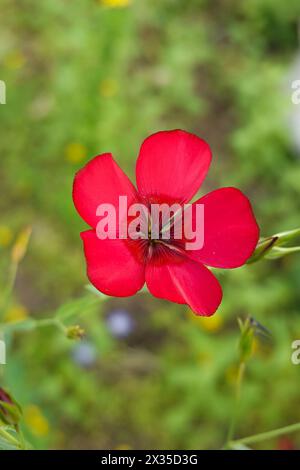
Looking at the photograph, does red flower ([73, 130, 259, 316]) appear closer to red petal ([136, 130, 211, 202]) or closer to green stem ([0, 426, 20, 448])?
red petal ([136, 130, 211, 202])

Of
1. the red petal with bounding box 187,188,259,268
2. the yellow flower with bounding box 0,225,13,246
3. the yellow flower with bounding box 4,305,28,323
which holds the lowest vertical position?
the red petal with bounding box 187,188,259,268

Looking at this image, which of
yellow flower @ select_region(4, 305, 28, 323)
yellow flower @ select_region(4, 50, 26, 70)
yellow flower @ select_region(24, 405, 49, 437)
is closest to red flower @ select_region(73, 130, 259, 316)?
yellow flower @ select_region(24, 405, 49, 437)

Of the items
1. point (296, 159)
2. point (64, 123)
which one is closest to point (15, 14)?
point (64, 123)

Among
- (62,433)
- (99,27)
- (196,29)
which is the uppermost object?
(196,29)

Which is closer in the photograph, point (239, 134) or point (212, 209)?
point (212, 209)

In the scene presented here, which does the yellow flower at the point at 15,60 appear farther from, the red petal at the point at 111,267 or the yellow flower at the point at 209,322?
the red petal at the point at 111,267

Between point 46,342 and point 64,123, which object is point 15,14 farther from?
point 46,342

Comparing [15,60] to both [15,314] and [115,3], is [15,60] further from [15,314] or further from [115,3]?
[15,314]
